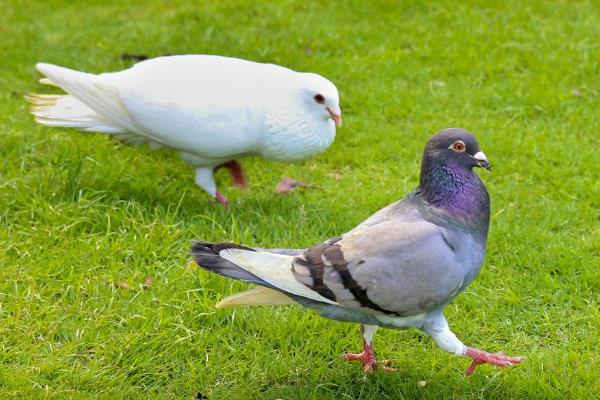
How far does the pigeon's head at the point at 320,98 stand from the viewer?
489 centimetres

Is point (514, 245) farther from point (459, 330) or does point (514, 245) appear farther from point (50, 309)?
point (50, 309)

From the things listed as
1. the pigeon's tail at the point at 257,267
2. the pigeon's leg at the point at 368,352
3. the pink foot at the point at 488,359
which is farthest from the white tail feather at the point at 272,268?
the pink foot at the point at 488,359

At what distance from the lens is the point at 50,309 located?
4.12 metres

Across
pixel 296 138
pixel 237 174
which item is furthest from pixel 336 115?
pixel 237 174

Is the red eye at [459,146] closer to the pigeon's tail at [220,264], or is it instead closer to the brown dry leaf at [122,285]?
the pigeon's tail at [220,264]

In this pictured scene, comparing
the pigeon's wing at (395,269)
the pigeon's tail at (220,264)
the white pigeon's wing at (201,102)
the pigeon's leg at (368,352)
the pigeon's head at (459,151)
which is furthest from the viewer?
the white pigeon's wing at (201,102)

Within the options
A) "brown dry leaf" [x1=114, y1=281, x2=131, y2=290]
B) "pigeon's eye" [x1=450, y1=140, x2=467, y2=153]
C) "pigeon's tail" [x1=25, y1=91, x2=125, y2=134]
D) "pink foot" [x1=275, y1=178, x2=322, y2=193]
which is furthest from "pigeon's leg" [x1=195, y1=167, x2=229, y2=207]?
"pigeon's eye" [x1=450, y1=140, x2=467, y2=153]

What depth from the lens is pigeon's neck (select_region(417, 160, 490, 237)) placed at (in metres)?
3.54

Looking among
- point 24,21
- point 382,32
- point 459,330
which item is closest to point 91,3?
point 24,21

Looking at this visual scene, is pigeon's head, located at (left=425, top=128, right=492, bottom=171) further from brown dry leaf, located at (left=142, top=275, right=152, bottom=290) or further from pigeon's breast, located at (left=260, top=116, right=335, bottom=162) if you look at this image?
brown dry leaf, located at (left=142, top=275, right=152, bottom=290)

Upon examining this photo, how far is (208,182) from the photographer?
5238 mm

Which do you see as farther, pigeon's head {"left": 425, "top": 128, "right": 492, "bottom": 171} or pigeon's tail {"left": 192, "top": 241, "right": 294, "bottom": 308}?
pigeon's head {"left": 425, "top": 128, "right": 492, "bottom": 171}

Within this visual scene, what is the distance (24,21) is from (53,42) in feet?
2.30

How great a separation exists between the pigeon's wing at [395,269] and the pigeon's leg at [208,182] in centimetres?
184
